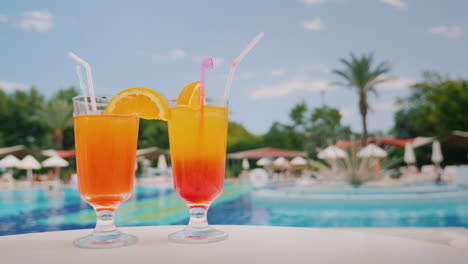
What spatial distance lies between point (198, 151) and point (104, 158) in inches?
12.1

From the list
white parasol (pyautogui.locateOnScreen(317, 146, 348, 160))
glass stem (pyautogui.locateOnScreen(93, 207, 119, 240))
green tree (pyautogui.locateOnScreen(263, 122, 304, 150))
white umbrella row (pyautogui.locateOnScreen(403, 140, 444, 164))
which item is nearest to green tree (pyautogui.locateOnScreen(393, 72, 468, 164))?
white umbrella row (pyautogui.locateOnScreen(403, 140, 444, 164))

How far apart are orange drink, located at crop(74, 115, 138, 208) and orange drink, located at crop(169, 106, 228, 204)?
16 centimetres

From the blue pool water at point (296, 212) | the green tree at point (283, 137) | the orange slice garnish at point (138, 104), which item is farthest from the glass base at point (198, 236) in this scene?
the green tree at point (283, 137)

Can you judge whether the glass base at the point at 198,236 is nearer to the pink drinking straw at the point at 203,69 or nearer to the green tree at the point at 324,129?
the pink drinking straw at the point at 203,69

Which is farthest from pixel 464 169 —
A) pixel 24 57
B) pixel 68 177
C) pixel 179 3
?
pixel 179 3

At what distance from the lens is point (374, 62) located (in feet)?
105

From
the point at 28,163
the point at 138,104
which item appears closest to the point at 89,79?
the point at 138,104

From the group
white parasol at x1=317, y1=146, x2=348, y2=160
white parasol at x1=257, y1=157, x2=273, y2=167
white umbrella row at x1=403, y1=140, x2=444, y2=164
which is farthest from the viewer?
white parasol at x1=257, y1=157, x2=273, y2=167

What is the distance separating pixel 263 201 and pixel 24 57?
55.1 m

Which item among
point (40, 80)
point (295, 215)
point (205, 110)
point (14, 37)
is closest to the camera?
point (205, 110)

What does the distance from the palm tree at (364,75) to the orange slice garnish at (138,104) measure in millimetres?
30518

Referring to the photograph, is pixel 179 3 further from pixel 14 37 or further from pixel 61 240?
pixel 61 240

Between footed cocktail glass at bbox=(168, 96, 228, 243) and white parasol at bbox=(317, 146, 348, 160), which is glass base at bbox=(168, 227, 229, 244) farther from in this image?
white parasol at bbox=(317, 146, 348, 160)

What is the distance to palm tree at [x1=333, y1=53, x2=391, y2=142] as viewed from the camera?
30719 millimetres
